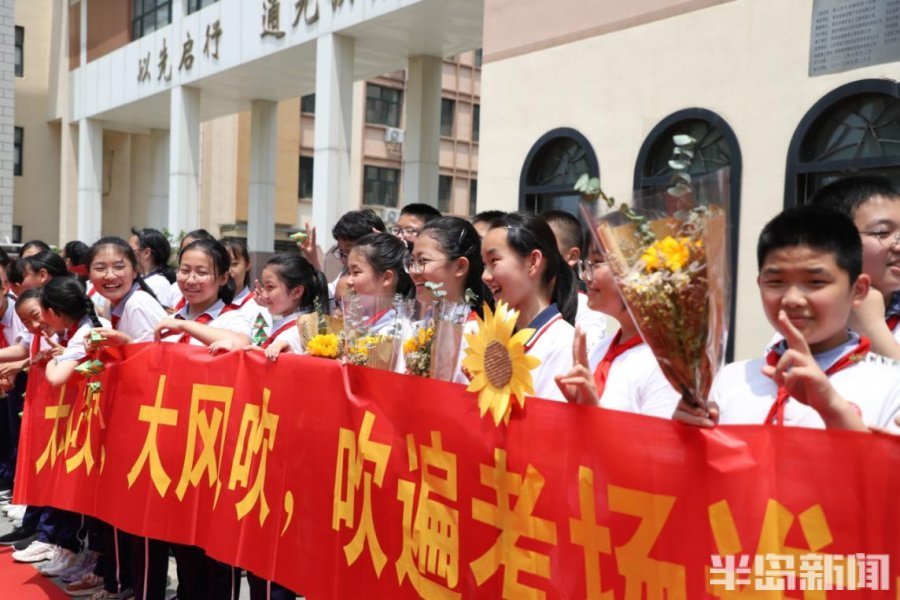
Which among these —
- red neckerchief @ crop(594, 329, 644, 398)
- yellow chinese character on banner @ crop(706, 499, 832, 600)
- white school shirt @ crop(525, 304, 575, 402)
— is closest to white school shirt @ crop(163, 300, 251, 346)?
white school shirt @ crop(525, 304, 575, 402)

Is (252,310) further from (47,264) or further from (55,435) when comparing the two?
(47,264)

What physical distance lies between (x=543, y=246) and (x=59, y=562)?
10.7ft

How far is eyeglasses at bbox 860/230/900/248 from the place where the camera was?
8.42 ft

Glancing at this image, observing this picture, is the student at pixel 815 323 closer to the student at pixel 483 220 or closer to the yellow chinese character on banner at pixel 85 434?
the student at pixel 483 220

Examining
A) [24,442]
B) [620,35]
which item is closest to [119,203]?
[620,35]

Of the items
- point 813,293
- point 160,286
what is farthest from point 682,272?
point 160,286

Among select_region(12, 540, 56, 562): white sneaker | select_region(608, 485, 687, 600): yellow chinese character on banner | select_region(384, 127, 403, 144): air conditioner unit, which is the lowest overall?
select_region(12, 540, 56, 562): white sneaker

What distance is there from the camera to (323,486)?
9.83 feet

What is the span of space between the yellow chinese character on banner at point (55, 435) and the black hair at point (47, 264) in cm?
→ 205

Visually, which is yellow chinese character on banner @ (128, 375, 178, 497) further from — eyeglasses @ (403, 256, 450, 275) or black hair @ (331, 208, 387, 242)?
black hair @ (331, 208, 387, 242)

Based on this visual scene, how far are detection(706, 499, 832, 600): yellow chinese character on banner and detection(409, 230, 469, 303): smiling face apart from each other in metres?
1.57

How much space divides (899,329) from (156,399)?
2.83 m

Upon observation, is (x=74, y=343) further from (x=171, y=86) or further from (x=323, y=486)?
(x=171, y=86)

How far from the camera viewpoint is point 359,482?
9.37 feet
